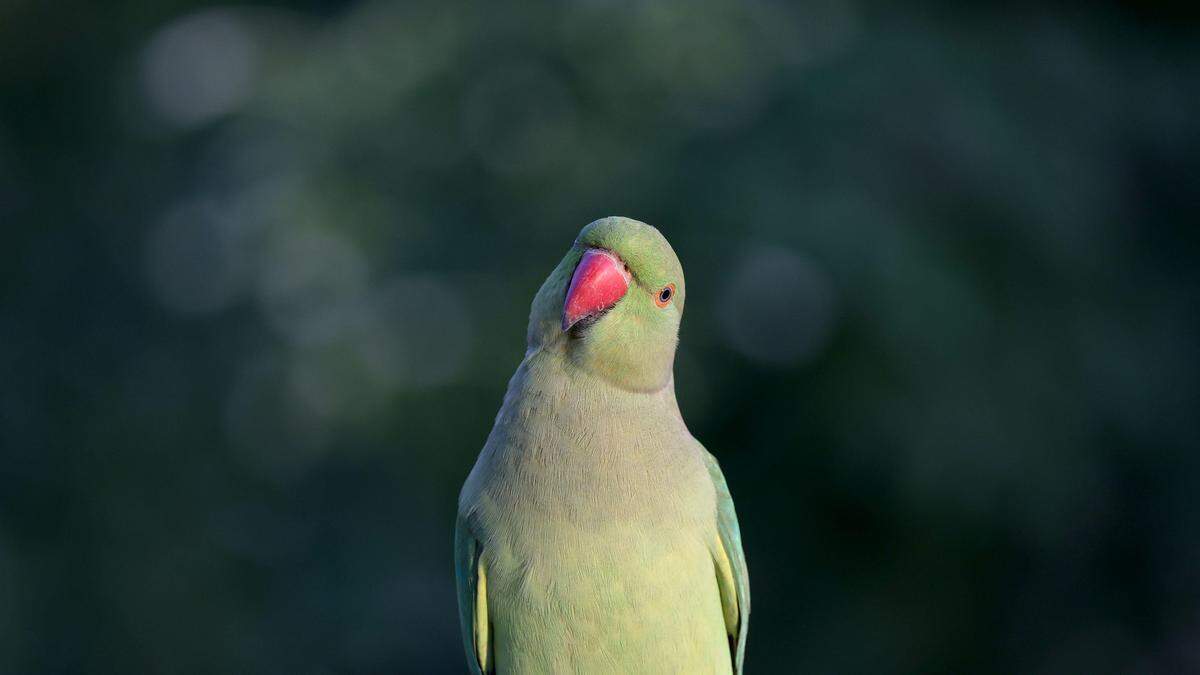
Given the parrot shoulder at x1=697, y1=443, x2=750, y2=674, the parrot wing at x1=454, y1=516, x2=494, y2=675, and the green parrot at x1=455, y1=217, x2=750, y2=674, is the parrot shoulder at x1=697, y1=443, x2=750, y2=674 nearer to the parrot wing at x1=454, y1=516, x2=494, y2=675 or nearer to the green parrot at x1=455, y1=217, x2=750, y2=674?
the green parrot at x1=455, y1=217, x2=750, y2=674

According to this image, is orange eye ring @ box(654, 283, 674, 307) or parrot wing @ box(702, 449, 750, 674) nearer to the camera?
orange eye ring @ box(654, 283, 674, 307)

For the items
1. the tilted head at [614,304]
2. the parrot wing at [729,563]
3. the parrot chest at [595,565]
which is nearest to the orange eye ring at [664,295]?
the tilted head at [614,304]

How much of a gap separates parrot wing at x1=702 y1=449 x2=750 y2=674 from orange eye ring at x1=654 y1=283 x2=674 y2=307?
0.35m

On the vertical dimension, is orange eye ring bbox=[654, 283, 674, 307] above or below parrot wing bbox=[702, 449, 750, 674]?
above

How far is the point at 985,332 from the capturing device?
15.0ft

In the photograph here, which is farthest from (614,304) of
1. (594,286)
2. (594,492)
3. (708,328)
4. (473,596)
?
(708,328)

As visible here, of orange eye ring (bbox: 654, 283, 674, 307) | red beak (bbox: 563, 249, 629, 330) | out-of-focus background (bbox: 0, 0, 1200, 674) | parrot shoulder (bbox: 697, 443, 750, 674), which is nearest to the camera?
red beak (bbox: 563, 249, 629, 330)

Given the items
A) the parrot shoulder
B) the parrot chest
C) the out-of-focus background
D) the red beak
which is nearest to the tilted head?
the red beak

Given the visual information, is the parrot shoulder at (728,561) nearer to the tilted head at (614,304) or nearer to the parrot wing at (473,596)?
the tilted head at (614,304)

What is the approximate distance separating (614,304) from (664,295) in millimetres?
117

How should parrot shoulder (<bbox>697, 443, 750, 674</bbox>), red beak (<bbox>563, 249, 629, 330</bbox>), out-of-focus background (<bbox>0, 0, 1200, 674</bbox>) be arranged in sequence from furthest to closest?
out-of-focus background (<bbox>0, 0, 1200, 674</bbox>) → parrot shoulder (<bbox>697, 443, 750, 674</bbox>) → red beak (<bbox>563, 249, 629, 330</bbox>)

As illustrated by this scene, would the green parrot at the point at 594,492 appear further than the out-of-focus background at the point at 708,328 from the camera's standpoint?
No

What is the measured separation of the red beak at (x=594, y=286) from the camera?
188 centimetres

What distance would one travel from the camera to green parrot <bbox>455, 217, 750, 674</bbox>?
1.96m
